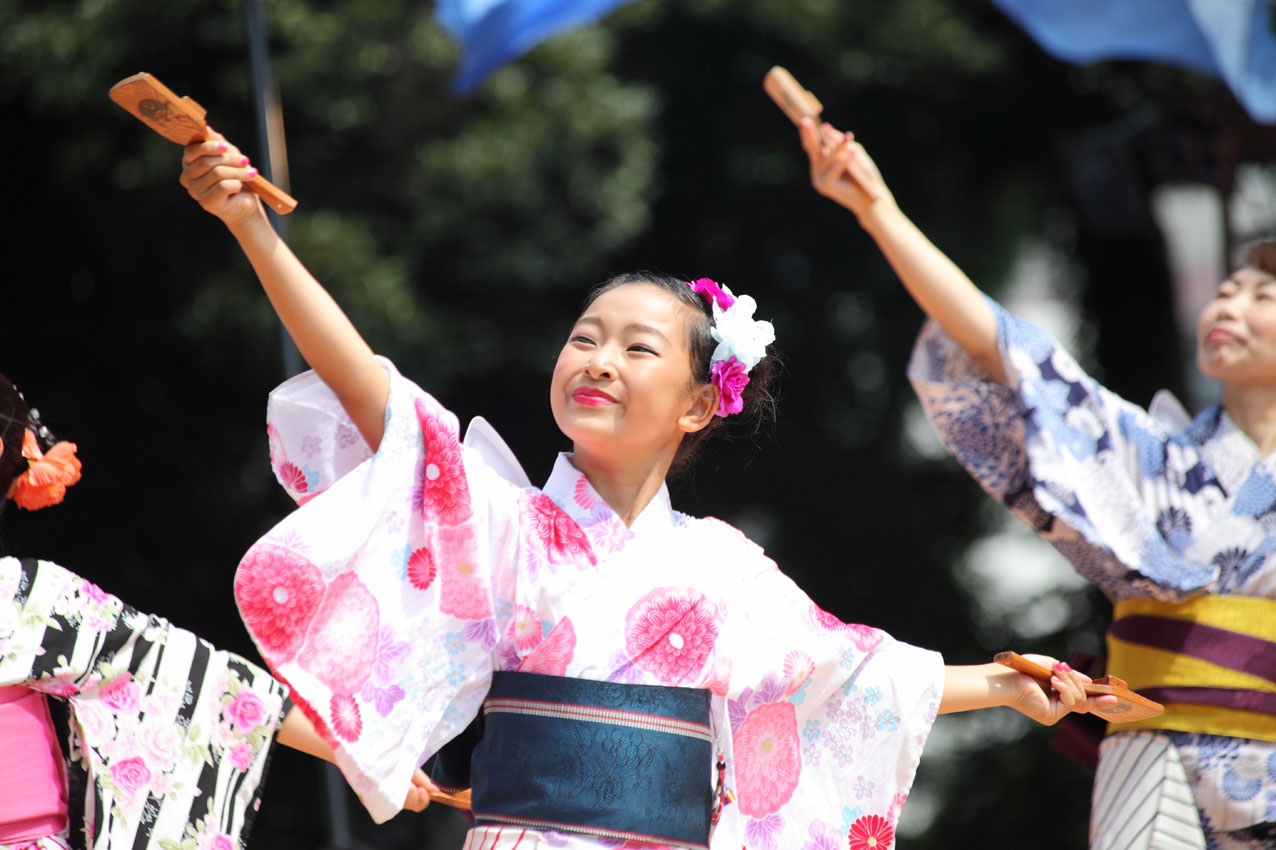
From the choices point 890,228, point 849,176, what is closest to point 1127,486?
point 890,228

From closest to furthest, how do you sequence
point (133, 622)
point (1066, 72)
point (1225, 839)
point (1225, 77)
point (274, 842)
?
point (133, 622), point (1225, 839), point (1225, 77), point (274, 842), point (1066, 72)

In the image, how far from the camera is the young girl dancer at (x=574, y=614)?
1586 millimetres

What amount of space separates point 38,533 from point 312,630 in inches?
35.9

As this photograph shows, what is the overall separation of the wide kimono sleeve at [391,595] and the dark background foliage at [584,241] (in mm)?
1588

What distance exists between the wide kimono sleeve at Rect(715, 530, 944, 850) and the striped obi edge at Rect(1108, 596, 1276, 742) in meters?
0.56

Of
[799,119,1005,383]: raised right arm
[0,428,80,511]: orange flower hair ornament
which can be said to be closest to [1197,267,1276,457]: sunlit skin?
[799,119,1005,383]: raised right arm

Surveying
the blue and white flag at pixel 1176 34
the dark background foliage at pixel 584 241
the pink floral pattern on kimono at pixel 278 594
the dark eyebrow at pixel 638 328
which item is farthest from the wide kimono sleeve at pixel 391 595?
the blue and white flag at pixel 1176 34

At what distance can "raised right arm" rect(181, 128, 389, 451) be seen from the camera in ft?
4.92

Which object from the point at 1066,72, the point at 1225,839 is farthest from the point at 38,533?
the point at 1066,72

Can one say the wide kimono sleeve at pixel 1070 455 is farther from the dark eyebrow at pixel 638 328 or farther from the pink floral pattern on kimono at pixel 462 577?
the pink floral pattern on kimono at pixel 462 577

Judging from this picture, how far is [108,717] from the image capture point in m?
1.73

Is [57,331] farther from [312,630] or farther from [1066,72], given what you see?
[1066,72]

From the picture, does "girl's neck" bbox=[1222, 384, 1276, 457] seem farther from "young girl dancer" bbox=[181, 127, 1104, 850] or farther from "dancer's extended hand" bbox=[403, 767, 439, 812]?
"dancer's extended hand" bbox=[403, 767, 439, 812]

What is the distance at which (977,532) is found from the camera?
4.27 metres
